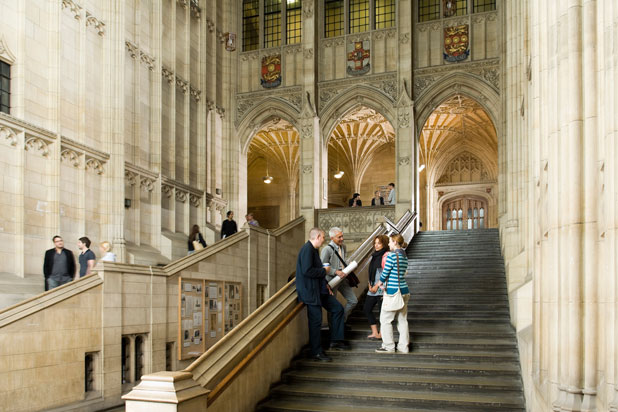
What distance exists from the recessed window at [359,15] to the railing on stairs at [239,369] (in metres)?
14.5

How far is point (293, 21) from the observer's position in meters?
20.4

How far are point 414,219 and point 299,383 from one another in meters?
10.1

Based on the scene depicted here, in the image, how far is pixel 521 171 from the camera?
917 cm

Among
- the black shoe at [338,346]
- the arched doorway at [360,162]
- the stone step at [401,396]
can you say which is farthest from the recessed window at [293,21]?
the stone step at [401,396]

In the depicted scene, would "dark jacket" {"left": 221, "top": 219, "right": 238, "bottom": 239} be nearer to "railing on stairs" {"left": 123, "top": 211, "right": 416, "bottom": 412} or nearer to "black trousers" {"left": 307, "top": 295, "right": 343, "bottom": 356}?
"railing on stairs" {"left": 123, "top": 211, "right": 416, "bottom": 412}

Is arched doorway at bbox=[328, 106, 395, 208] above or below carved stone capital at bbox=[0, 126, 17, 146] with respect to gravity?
above

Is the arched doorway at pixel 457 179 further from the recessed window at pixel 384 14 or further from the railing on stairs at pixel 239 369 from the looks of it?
the railing on stairs at pixel 239 369

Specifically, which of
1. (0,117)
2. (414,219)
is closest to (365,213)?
(414,219)

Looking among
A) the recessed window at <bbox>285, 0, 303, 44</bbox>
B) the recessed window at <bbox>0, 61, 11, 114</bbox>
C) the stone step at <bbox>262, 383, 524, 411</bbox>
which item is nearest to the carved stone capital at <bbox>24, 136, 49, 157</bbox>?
the recessed window at <bbox>0, 61, 11, 114</bbox>

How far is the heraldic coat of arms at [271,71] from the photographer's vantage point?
65.5 feet

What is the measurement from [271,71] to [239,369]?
15.8 m

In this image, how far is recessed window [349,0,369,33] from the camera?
1969 cm

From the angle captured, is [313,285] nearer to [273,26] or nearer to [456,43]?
[456,43]

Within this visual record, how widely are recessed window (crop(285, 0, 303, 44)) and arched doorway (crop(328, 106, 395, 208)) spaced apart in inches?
253
